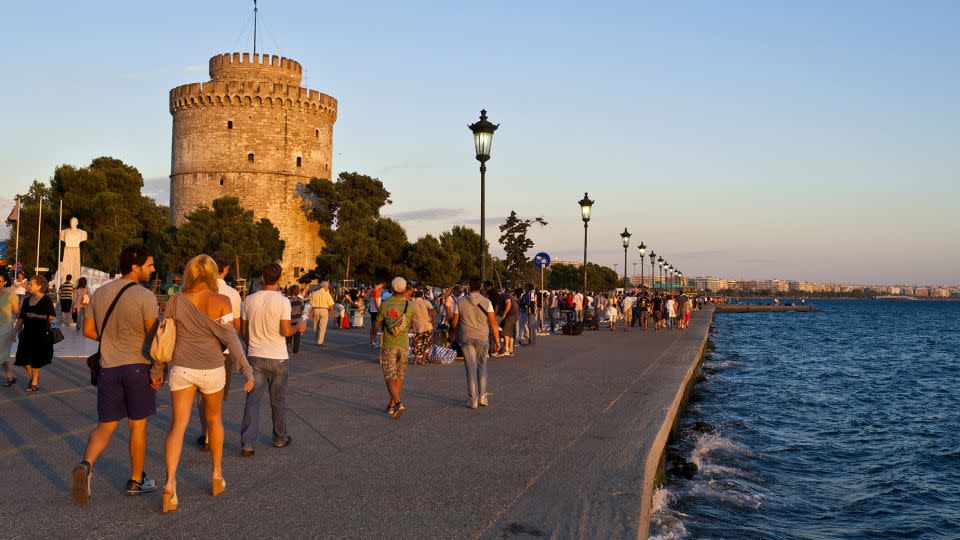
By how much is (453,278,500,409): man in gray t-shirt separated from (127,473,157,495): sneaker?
450cm

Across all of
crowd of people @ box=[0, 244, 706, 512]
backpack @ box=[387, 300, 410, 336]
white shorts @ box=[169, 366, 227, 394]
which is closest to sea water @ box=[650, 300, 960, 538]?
crowd of people @ box=[0, 244, 706, 512]

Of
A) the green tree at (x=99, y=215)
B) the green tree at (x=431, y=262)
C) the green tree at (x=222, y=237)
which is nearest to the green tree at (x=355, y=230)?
the green tree at (x=431, y=262)

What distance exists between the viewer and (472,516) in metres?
5.16

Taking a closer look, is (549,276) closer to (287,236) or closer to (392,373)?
(287,236)

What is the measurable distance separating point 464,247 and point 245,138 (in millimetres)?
18461

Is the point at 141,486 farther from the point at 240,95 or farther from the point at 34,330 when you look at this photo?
the point at 240,95

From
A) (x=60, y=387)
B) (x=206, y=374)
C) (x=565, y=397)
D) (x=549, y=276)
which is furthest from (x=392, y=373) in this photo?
(x=549, y=276)

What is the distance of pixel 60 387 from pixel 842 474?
1075cm

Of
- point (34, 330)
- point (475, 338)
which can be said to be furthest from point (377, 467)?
point (34, 330)

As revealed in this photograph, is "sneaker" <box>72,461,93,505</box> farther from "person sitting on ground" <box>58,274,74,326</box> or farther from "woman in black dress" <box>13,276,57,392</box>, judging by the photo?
"person sitting on ground" <box>58,274,74,326</box>

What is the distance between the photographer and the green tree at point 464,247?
6178cm

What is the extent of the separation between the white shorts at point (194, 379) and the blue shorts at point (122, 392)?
0.62 feet

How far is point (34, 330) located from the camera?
1040 centimetres

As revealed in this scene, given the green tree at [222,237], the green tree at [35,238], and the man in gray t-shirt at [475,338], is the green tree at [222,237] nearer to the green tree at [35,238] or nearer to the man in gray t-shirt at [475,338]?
the green tree at [35,238]
